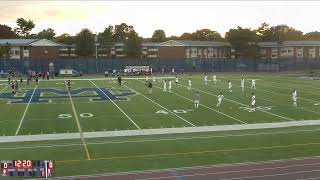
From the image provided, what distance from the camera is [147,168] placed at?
1744 cm

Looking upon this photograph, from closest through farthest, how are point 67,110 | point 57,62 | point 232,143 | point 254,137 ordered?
point 232,143 → point 254,137 → point 67,110 → point 57,62

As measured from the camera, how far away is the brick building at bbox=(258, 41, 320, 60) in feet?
375

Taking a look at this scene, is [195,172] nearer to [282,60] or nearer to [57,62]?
[57,62]

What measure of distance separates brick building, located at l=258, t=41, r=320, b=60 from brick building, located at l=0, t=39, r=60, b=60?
48.4 metres

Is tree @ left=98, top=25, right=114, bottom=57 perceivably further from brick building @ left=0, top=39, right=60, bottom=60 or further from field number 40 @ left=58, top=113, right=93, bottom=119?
field number 40 @ left=58, top=113, right=93, bottom=119

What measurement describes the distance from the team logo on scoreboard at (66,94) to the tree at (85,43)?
202 feet

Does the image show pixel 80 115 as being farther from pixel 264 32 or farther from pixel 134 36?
pixel 264 32

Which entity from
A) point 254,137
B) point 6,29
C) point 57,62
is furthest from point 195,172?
point 6,29

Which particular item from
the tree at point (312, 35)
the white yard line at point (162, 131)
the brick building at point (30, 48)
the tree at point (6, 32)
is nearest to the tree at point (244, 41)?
the brick building at point (30, 48)

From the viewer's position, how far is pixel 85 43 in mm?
109062

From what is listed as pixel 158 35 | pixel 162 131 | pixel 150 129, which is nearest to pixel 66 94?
pixel 150 129

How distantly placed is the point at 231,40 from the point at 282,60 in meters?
16.7

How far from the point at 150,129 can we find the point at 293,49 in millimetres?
95712

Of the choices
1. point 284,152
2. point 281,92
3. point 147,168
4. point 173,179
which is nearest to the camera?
point 173,179
